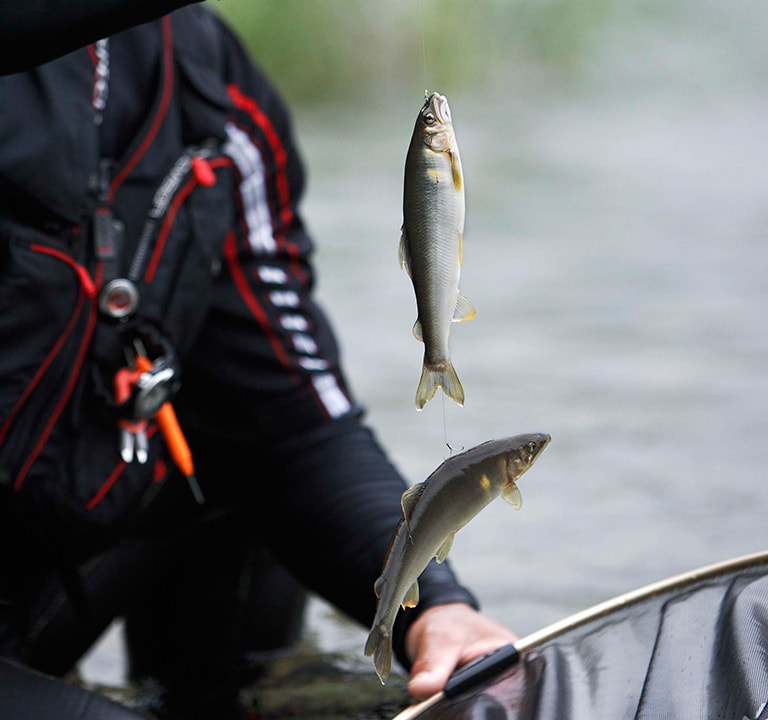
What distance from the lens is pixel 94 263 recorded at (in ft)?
6.24

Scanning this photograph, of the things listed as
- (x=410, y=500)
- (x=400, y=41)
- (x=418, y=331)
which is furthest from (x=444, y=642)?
(x=400, y=41)

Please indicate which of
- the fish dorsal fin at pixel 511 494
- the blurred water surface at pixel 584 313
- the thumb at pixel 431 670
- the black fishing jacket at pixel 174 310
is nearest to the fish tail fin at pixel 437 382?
the fish dorsal fin at pixel 511 494

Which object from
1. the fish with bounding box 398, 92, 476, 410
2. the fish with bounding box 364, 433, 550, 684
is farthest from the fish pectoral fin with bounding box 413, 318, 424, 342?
the fish with bounding box 364, 433, 550, 684

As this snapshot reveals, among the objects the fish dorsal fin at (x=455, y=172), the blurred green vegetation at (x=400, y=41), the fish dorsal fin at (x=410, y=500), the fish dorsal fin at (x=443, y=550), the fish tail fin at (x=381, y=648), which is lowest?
the fish tail fin at (x=381, y=648)

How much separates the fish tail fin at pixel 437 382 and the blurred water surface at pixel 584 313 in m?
1.34

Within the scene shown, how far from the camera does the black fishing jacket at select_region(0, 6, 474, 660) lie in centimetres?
184

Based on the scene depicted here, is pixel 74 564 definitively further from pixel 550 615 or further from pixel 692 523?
pixel 692 523

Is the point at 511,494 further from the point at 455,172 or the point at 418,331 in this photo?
the point at 455,172

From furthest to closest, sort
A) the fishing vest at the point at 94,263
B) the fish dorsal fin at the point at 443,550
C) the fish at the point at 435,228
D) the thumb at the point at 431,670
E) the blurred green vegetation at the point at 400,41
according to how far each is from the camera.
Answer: the blurred green vegetation at the point at 400,41 → the fishing vest at the point at 94,263 → the thumb at the point at 431,670 → the fish dorsal fin at the point at 443,550 → the fish at the point at 435,228

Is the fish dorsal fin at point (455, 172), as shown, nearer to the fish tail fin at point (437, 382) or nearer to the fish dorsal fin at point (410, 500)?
the fish tail fin at point (437, 382)

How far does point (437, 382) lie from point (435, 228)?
0.13m

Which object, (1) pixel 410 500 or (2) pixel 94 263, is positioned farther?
(2) pixel 94 263

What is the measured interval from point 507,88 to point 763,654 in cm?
975

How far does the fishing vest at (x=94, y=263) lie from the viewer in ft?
5.97
